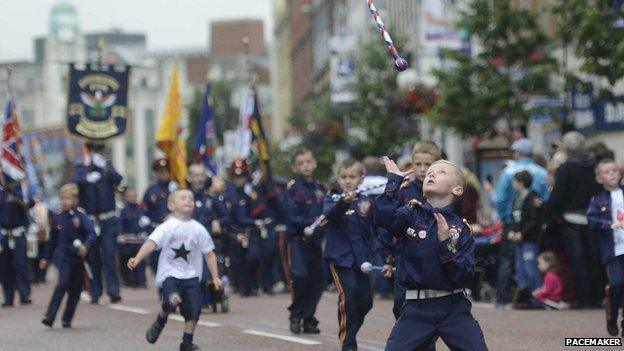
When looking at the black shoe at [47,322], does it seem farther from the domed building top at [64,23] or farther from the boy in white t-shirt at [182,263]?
the domed building top at [64,23]

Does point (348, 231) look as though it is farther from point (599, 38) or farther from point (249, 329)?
point (599, 38)

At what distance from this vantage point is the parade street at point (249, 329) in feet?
46.6

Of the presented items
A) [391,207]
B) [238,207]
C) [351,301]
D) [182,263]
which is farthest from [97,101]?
[391,207]

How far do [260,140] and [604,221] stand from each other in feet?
38.3

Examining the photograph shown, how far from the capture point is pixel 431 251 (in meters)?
9.20

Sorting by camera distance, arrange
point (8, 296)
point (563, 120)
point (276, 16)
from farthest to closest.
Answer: point (276, 16)
point (563, 120)
point (8, 296)

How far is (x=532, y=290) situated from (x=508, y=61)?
12.4m

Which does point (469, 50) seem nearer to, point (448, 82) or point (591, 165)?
point (448, 82)

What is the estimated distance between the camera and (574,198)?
18.4 m

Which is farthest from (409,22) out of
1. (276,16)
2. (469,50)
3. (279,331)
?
(276,16)

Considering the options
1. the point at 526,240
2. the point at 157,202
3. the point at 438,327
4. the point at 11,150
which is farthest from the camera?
the point at 11,150

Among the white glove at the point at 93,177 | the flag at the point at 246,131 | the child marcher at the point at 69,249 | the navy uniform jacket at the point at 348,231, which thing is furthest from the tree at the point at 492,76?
the navy uniform jacket at the point at 348,231

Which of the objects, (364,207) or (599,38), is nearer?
(364,207)

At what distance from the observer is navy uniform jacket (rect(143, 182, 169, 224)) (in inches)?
883
